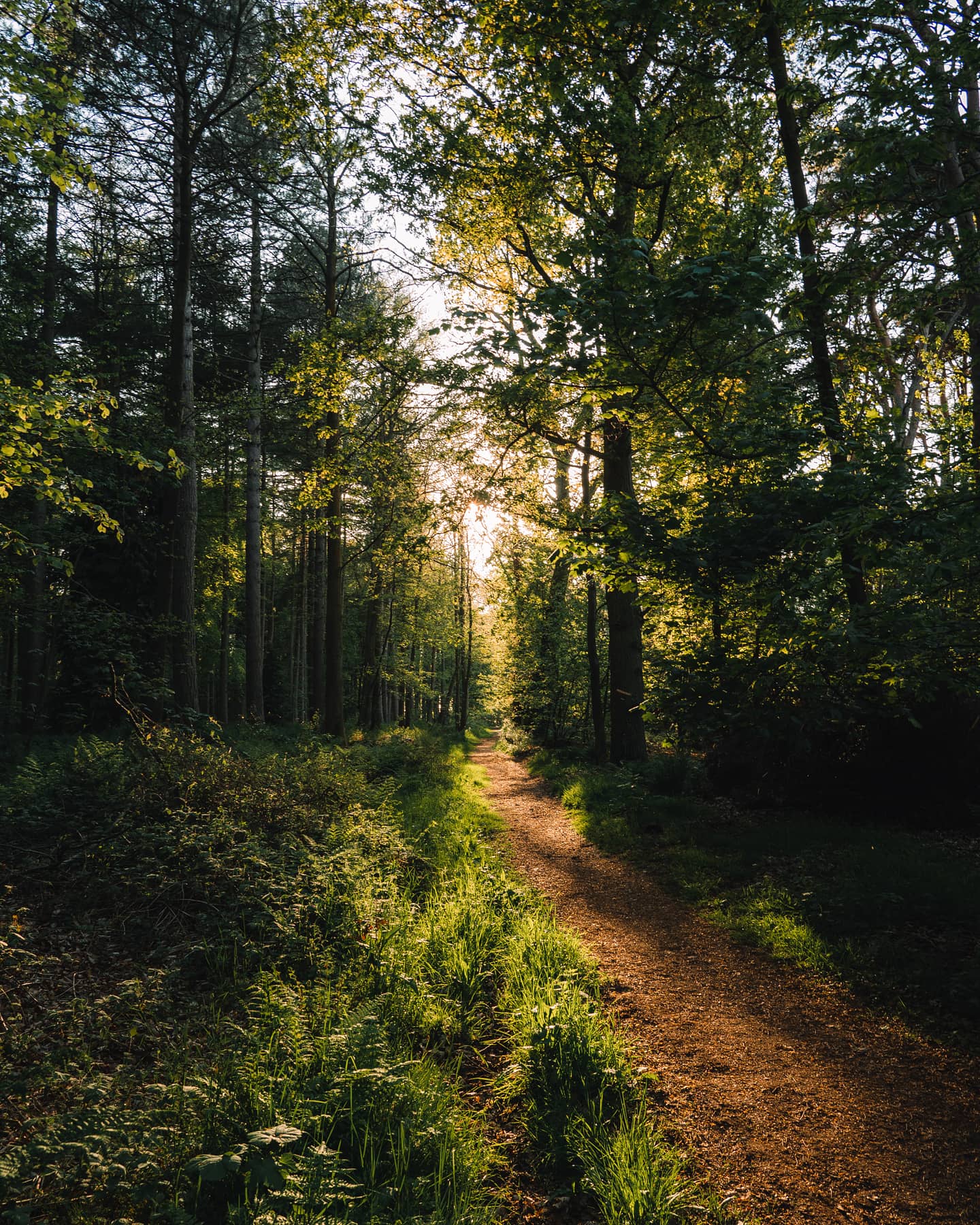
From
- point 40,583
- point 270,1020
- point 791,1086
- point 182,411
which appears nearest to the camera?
point 791,1086

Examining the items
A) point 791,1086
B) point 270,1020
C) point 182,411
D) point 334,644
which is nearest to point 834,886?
point 791,1086

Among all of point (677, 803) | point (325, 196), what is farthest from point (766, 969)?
point (325, 196)

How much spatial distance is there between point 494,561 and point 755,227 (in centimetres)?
940

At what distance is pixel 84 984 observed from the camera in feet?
13.8

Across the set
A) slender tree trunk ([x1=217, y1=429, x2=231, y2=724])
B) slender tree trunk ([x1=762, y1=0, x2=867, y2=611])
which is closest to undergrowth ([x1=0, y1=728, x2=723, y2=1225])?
slender tree trunk ([x1=762, y1=0, x2=867, y2=611])

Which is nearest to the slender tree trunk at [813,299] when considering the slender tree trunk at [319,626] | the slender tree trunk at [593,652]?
the slender tree trunk at [593,652]

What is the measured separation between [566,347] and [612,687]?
7.68 m

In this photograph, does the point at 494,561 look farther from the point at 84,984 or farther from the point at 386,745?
the point at 84,984

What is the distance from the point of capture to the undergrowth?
2.57 m

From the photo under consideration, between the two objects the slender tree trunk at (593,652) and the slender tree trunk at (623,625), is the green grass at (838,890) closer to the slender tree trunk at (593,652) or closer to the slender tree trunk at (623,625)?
the slender tree trunk at (623,625)

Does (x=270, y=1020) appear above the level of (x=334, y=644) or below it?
below

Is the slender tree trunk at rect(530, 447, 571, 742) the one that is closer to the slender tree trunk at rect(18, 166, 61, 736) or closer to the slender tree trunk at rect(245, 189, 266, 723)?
the slender tree trunk at rect(245, 189, 266, 723)

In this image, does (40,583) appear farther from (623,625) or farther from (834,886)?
(834,886)

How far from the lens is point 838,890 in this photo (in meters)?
5.84
